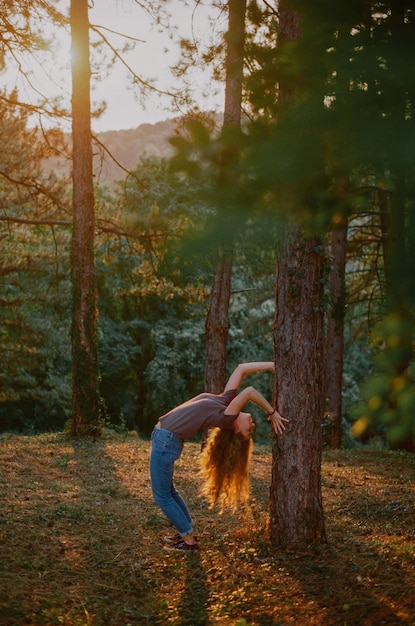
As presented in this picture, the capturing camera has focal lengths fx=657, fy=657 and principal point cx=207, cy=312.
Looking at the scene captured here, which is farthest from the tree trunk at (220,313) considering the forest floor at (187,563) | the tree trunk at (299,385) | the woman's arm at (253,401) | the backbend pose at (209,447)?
the woman's arm at (253,401)

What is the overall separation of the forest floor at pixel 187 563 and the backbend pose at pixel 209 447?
1.33 ft

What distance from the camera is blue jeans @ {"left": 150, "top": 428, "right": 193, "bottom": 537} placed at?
615cm

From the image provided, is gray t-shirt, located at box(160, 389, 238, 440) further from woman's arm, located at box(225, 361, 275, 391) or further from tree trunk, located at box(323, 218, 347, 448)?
tree trunk, located at box(323, 218, 347, 448)

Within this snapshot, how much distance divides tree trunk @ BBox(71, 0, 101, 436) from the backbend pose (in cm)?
692

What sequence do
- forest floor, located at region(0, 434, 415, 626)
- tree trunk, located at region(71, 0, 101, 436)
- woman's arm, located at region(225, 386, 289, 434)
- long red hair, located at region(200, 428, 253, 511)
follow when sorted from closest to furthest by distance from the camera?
1. forest floor, located at region(0, 434, 415, 626)
2. woman's arm, located at region(225, 386, 289, 434)
3. long red hair, located at region(200, 428, 253, 511)
4. tree trunk, located at region(71, 0, 101, 436)

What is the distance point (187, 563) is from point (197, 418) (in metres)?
1.29

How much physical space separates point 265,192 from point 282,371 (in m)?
2.11

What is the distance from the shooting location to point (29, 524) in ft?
21.7

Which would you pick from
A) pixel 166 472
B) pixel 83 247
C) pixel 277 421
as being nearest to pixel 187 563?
pixel 166 472

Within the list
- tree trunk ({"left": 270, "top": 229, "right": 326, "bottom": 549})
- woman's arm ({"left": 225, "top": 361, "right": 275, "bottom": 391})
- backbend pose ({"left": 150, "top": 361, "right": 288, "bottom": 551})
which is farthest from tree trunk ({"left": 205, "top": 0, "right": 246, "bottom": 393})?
tree trunk ({"left": 270, "top": 229, "right": 326, "bottom": 549})

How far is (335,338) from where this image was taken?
14398mm

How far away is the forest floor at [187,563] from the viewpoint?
4832 millimetres

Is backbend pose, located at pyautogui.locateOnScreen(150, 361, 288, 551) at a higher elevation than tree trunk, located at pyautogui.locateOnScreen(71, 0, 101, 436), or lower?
lower

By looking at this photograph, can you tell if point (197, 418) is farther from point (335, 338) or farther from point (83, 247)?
point (335, 338)
